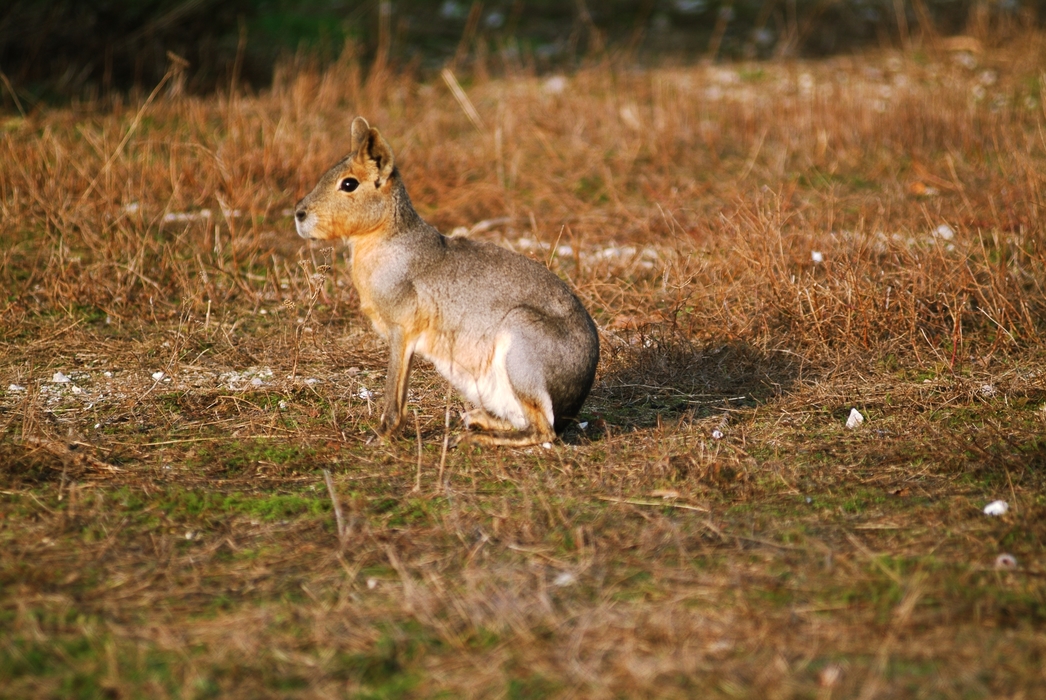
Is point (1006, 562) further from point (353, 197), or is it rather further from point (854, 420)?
point (353, 197)

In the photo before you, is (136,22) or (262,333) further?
(136,22)

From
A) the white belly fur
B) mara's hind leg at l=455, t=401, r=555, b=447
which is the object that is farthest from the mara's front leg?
mara's hind leg at l=455, t=401, r=555, b=447

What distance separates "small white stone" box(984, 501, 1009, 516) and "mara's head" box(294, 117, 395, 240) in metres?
2.60

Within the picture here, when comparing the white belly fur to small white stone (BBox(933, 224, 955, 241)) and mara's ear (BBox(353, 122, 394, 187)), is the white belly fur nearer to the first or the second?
mara's ear (BBox(353, 122, 394, 187))

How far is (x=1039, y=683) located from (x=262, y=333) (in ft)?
14.2

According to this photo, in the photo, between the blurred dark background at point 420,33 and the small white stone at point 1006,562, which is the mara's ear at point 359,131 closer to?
the small white stone at point 1006,562

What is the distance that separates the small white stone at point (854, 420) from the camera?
16.6ft

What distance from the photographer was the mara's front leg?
4.76m

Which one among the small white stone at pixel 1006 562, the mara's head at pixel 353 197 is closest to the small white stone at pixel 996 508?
the small white stone at pixel 1006 562

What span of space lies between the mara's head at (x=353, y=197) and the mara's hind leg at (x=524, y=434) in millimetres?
983

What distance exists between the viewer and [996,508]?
160 inches

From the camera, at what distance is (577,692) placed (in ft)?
9.69

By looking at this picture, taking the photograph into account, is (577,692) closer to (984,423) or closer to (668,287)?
(984,423)

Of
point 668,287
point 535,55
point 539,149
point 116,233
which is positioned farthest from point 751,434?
point 535,55
